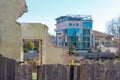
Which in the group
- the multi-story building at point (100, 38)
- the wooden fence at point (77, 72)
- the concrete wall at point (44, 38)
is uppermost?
the multi-story building at point (100, 38)

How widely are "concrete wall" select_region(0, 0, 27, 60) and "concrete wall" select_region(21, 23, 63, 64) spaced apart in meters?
4.04

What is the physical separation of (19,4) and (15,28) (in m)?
0.81

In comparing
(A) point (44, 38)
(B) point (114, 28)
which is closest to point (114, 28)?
(B) point (114, 28)

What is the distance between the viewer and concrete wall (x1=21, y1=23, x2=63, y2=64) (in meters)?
14.3

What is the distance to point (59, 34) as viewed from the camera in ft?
228

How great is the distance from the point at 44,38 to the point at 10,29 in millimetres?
5383

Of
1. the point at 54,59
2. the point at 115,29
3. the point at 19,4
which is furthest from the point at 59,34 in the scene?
the point at 19,4

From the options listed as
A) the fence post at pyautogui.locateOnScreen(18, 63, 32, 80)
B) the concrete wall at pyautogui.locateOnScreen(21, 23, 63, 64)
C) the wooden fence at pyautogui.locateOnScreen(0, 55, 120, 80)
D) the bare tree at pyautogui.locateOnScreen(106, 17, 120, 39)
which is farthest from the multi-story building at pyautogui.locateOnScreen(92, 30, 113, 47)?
the fence post at pyautogui.locateOnScreen(18, 63, 32, 80)

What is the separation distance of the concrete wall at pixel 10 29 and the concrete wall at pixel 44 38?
4.04 m

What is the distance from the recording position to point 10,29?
31.8 feet

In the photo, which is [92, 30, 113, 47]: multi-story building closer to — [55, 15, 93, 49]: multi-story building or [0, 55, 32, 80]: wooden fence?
[55, 15, 93, 49]: multi-story building

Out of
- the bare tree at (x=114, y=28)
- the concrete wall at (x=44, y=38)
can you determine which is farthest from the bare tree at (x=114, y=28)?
the concrete wall at (x=44, y=38)

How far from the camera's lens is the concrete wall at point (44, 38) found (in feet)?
46.8

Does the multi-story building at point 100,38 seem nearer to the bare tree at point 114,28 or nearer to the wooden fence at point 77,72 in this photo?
the bare tree at point 114,28
